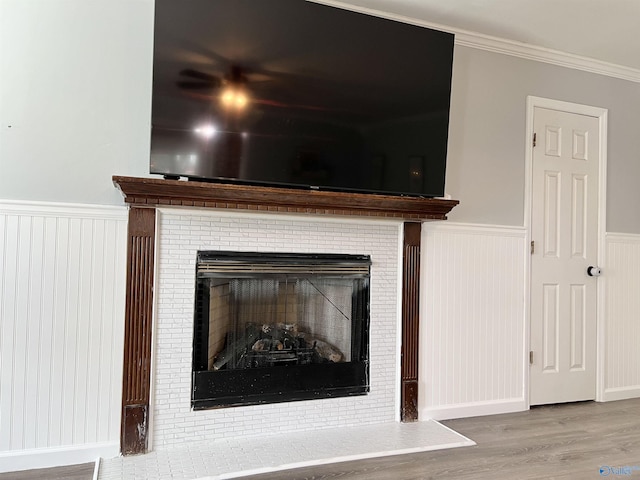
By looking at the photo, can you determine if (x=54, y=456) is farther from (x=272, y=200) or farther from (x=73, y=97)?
(x=73, y=97)

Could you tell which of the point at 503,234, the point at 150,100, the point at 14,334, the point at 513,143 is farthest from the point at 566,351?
the point at 14,334

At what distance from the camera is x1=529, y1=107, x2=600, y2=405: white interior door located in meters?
3.08

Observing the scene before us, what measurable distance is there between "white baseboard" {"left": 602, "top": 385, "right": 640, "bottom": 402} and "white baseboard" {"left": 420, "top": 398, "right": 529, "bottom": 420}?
0.76 m

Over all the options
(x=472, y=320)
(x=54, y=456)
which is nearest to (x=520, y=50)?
(x=472, y=320)

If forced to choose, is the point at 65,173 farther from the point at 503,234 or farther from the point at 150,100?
the point at 503,234

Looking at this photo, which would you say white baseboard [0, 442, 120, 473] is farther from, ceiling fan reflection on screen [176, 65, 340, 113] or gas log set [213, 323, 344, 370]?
ceiling fan reflection on screen [176, 65, 340, 113]

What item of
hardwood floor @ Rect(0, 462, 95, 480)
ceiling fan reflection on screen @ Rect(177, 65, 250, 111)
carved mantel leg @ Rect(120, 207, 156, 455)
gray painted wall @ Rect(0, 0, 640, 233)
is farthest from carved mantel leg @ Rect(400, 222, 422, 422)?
hardwood floor @ Rect(0, 462, 95, 480)

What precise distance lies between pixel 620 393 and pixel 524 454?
1584mm

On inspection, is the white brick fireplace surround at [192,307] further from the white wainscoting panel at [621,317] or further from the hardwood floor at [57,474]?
the white wainscoting panel at [621,317]

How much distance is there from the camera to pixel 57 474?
1988mm

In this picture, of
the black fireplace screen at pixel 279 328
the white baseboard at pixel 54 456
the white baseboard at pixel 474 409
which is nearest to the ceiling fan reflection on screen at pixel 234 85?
the black fireplace screen at pixel 279 328

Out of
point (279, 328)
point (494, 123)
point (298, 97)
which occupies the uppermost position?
point (494, 123)

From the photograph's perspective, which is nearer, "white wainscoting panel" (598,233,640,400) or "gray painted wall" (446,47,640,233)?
"gray painted wall" (446,47,640,233)

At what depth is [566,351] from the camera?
10.3 ft
